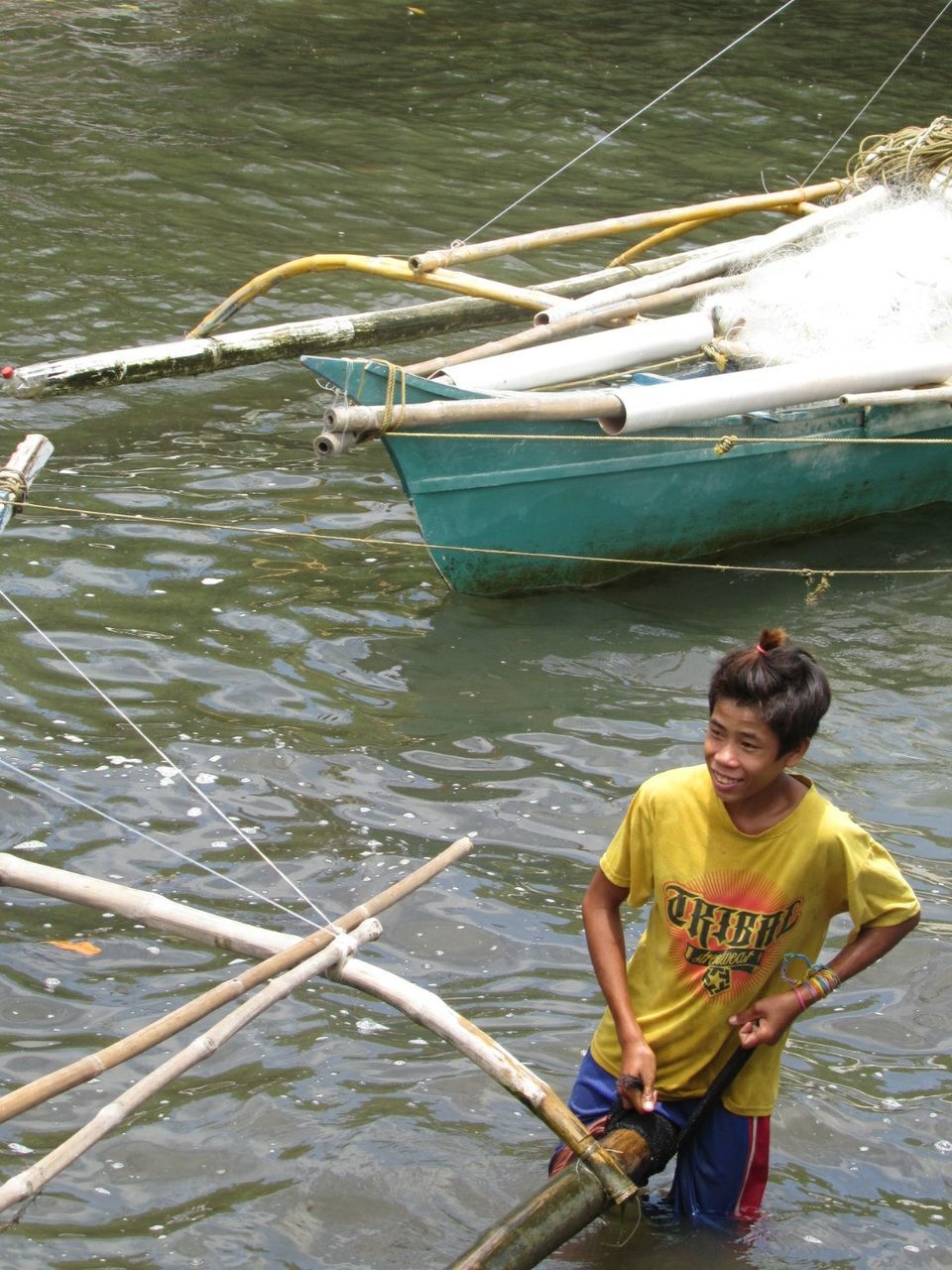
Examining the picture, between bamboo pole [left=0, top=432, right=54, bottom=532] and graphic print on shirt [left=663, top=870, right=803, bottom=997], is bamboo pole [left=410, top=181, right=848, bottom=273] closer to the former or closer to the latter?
bamboo pole [left=0, top=432, right=54, bottom=532]

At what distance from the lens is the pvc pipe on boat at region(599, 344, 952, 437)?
6684 mm

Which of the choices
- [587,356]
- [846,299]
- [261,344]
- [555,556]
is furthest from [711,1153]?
[261,344]

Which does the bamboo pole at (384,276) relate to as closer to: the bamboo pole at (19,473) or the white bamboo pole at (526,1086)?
the bamboo pole at (19,473)

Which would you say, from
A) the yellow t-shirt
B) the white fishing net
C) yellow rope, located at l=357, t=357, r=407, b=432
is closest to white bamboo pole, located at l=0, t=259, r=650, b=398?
the white fishing net

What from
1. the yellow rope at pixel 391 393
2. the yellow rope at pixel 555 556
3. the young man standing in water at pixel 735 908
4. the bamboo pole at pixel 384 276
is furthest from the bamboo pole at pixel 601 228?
the young man standing in water at pixel 735 908

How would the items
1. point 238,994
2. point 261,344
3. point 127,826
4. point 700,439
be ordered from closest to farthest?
point 238,994, point 127,826, point 700,439, point 261,344

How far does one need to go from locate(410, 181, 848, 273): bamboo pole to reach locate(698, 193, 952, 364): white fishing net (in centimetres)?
75

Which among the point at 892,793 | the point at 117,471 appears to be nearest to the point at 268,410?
the point at 117,471

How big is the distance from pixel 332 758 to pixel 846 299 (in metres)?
3.69

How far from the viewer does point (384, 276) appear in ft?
26.6

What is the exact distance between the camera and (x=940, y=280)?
318 inches

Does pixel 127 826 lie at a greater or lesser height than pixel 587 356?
lesser

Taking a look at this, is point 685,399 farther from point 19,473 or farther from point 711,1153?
point 711,1153

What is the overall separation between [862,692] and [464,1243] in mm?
3272
